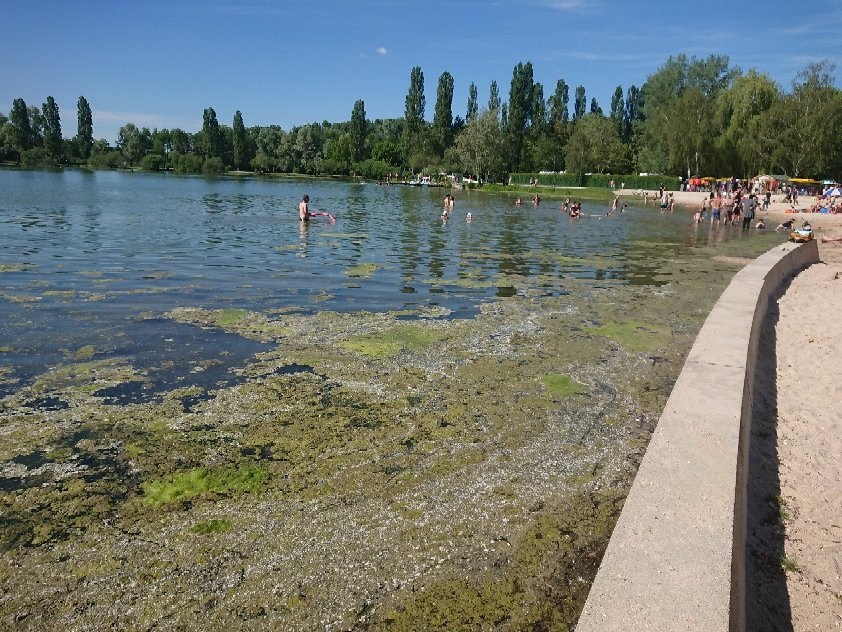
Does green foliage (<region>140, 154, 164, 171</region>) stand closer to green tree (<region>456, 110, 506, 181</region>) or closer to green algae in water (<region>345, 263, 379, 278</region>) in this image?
green tree (<region>456, 110, 506, 181</region>)

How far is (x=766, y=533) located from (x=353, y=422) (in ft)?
12.5

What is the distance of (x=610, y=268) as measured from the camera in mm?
18734

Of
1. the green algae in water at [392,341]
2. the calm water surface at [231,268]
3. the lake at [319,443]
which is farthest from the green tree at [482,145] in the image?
the green algae in water at [392,341]

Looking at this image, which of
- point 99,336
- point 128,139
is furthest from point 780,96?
point 128,139

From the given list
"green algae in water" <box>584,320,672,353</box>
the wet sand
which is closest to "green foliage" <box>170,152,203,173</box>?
"green algae in water" <box>584,320,672,353</box>

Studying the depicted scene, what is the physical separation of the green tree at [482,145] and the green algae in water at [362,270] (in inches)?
3087

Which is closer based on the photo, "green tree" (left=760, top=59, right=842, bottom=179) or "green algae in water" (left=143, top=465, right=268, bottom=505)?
"green algae in water" (left=143, top=465, right=268, bottom=505)

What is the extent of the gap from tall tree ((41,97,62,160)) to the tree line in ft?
0.77

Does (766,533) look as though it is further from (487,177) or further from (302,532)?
(487,177)

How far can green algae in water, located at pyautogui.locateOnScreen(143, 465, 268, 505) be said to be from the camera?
15.5 ft

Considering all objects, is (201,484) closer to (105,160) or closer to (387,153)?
(387,153)

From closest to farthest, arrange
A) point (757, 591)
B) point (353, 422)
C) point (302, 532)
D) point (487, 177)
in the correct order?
point (757, 591) < point (302, 532) < point (353, 422) < point (487, 177)

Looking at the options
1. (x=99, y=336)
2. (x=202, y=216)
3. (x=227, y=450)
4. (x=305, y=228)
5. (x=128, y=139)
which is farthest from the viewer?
(x=128, y=139)

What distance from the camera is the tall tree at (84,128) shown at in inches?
5551
